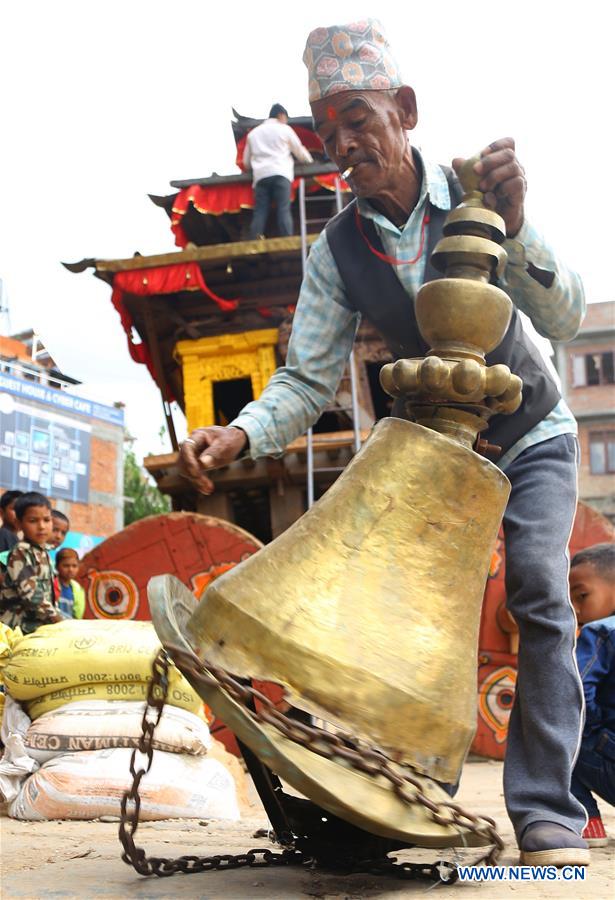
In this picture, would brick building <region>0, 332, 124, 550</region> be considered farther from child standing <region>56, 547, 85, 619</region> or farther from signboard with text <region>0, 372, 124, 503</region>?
child standing <region>56, 547, 85, 619</region>

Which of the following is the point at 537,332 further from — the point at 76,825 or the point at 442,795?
the point at 76,825

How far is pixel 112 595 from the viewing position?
7031 millimetres

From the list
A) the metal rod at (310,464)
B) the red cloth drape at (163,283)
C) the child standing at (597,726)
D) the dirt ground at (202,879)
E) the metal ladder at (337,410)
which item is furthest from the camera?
the red cloth drape at (163,283)

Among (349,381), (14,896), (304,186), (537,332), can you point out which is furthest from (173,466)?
(14,896)

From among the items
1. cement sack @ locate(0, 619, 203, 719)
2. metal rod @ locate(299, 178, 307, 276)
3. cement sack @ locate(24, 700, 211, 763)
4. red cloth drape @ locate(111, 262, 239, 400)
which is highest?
metal rod @ locate(299, 178, 307, 276)

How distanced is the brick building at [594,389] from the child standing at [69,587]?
20.8 metres

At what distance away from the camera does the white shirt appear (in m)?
9.46

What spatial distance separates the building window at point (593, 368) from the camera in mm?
26234

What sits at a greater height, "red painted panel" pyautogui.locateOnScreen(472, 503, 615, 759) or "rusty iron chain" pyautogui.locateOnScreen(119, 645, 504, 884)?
"rusty iron chain" pyautogui.locateOnScreen(119, 645, 504, 884)

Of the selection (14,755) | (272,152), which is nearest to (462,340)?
(14,755)

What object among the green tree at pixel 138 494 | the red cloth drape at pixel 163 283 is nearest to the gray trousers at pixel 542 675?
the red cloth drape at pixel 163 283

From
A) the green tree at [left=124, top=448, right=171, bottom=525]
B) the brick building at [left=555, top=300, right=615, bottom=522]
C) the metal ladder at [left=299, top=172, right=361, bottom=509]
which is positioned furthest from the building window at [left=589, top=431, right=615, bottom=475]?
the metal ladder at [left=299, top=172, right=361, bottom=509]

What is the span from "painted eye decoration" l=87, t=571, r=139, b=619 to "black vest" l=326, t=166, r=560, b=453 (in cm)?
502

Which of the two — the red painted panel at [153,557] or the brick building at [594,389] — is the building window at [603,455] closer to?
the brick building at [594,389]
